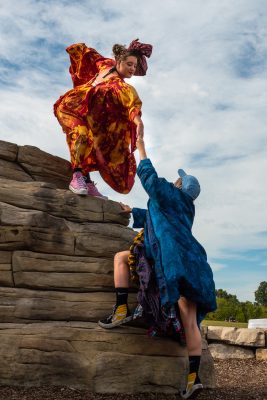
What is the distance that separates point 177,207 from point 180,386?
6.48ft

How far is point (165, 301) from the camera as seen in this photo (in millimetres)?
4902

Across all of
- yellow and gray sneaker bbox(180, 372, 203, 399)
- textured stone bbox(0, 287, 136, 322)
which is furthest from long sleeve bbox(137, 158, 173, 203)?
yellow and gray sneaker bbox(180, 372, 203, 399)

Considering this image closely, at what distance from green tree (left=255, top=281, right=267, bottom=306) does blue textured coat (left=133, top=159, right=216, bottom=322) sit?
28.7 meters

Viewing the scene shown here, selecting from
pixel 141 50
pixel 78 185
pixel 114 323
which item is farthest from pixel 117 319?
pixel 141 50

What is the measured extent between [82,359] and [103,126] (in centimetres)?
307

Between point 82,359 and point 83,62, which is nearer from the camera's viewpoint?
point 82,359

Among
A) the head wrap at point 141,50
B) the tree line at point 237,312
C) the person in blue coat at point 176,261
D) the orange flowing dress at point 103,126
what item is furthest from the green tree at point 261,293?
the person in blue coat at point 176,261

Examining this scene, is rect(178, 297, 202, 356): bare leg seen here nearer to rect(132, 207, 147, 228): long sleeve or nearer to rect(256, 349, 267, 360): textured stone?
rect(132, 207, 147, 228): long sleeve

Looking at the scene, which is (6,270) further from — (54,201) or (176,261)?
(176,261)

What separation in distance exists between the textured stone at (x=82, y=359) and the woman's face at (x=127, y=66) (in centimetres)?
336

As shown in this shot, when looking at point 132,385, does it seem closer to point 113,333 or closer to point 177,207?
point 113,333

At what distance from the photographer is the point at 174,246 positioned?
508cm

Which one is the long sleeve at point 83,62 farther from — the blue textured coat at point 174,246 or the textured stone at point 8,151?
the blue textured coat at point 174,246

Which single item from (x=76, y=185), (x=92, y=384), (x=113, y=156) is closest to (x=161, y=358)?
(x=92, y=384)
